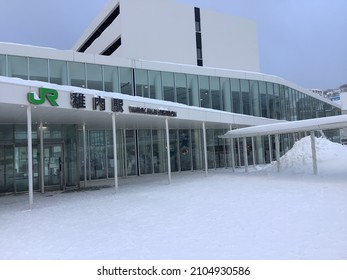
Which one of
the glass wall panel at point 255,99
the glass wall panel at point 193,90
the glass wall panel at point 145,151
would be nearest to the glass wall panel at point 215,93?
the glass wall panel at point 193,90

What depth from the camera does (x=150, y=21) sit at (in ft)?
104

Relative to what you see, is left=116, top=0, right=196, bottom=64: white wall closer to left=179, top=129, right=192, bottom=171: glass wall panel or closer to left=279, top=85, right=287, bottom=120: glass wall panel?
left=279, top=85, right=287, bottom=120: glass wall panel

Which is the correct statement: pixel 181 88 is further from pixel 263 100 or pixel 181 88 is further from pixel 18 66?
pixel 18 66

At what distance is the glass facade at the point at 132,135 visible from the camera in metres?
14.3

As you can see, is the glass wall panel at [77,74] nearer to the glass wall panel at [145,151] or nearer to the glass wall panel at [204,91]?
the glass wall panel at [145,151]

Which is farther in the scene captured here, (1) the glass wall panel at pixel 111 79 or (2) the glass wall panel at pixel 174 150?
(2) the glass wall panel at pixel 174 150

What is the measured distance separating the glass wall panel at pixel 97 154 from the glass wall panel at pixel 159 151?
326cm

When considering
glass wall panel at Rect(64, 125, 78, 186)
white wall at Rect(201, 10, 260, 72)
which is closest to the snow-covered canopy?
glass wall panel at Rect(64, 125, 78, 186)

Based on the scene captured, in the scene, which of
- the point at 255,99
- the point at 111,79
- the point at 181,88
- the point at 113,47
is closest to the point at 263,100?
the point at 255,99

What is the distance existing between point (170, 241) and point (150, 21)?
96.9 feet

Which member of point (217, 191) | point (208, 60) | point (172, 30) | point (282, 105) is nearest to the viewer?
point (217, 191)
